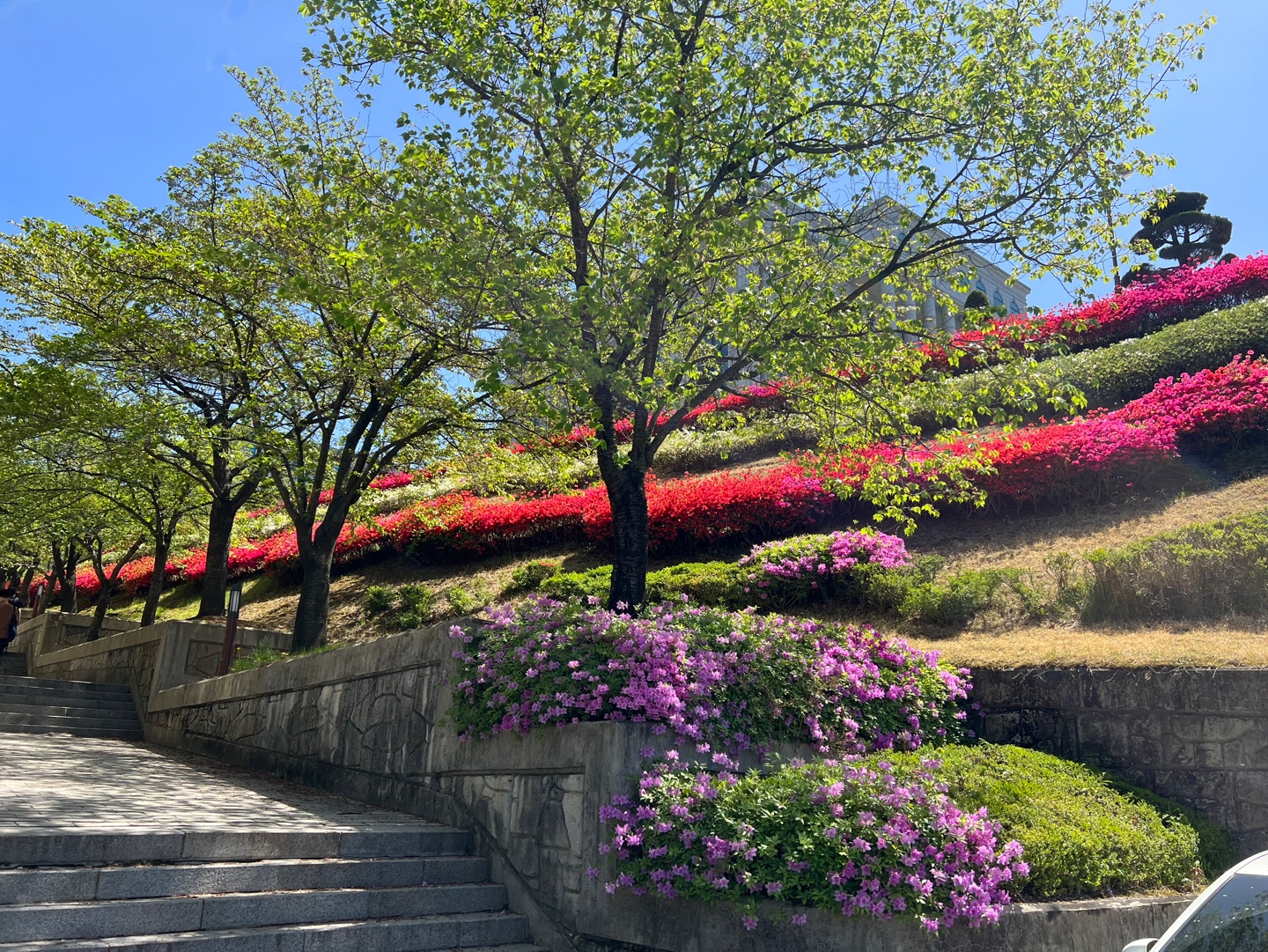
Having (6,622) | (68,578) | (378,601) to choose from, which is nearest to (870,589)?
(378,601)

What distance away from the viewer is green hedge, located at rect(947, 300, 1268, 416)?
49.6 feet

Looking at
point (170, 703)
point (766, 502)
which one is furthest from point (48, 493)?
point (766, 502)

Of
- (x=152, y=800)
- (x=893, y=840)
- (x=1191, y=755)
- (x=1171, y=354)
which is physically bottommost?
(x=152, y=800)

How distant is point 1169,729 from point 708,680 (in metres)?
3.33

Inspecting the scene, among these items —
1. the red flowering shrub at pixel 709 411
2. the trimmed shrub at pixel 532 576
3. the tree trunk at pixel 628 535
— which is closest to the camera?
the tree trunk at pixel 628 535

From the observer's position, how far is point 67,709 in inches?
571

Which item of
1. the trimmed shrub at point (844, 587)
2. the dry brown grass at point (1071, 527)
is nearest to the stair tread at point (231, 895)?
the trimmed shrub at point (844, 587)

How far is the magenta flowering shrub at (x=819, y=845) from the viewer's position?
4.73 metres

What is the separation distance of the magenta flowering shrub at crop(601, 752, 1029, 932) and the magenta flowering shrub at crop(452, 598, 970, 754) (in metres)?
0.64

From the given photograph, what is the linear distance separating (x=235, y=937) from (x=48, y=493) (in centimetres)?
1421

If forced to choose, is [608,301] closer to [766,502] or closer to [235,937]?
[235,937]

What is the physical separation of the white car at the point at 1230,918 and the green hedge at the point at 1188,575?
552cm

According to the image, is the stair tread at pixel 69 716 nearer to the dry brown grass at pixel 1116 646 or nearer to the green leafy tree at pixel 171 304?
the green leafy tree at pixel 171 304

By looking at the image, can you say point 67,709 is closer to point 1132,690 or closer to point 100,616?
point 100,616
